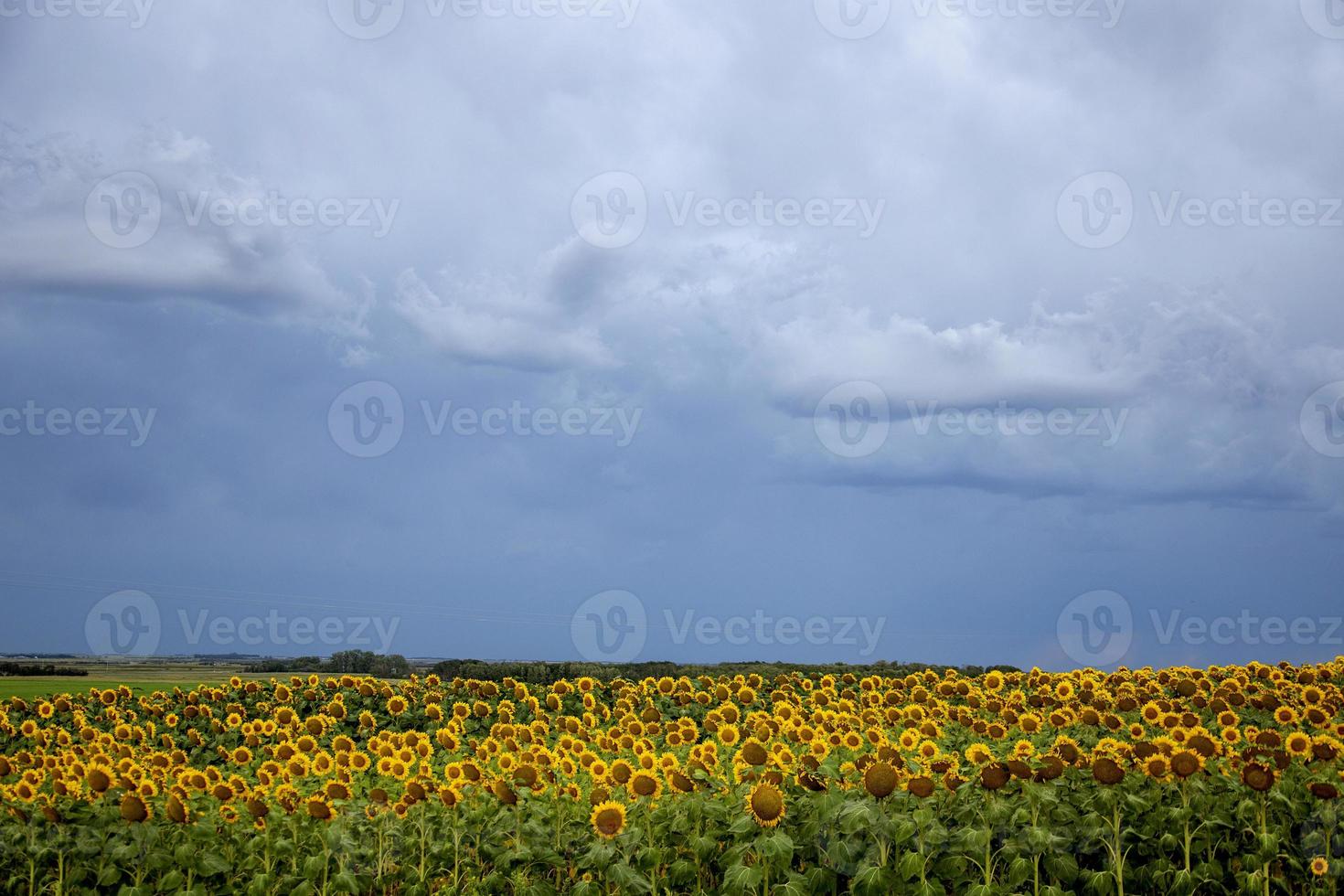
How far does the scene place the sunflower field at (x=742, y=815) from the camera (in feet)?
23.7

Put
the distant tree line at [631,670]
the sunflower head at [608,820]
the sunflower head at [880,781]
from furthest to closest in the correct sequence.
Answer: the distant tree line at [631,670] → the sunflower head at [608,820] → the sunflower head at [880,781]

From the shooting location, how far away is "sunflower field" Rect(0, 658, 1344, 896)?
722 cm

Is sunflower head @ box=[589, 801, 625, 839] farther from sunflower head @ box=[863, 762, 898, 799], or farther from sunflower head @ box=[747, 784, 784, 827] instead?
sunflower head @ box=[863, 762, 898, 799]

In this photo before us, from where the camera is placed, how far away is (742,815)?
7.48 metres

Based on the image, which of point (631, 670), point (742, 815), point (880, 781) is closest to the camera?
point (880, 781)

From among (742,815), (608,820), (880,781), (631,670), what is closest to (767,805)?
(742,815)

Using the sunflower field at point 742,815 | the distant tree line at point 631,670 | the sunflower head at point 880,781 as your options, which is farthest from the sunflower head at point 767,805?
the distant tree line at point 631,670

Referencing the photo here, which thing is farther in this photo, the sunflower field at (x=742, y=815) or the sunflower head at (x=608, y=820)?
the sunflower head at (x=608, y=820)

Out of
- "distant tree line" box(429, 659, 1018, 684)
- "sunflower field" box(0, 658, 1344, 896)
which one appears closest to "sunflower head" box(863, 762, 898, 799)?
"sunflower field" box(0, 658, 1344, 896)

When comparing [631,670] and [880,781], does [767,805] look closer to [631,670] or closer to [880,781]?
[880,781]

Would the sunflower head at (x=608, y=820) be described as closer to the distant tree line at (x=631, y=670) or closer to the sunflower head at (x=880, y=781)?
the sunflower head at (x=880, y=781)

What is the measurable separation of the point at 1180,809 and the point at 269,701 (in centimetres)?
1442

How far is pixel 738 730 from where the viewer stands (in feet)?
40.0

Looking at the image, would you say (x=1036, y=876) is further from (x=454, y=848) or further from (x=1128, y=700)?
(x=1128, y=700)
